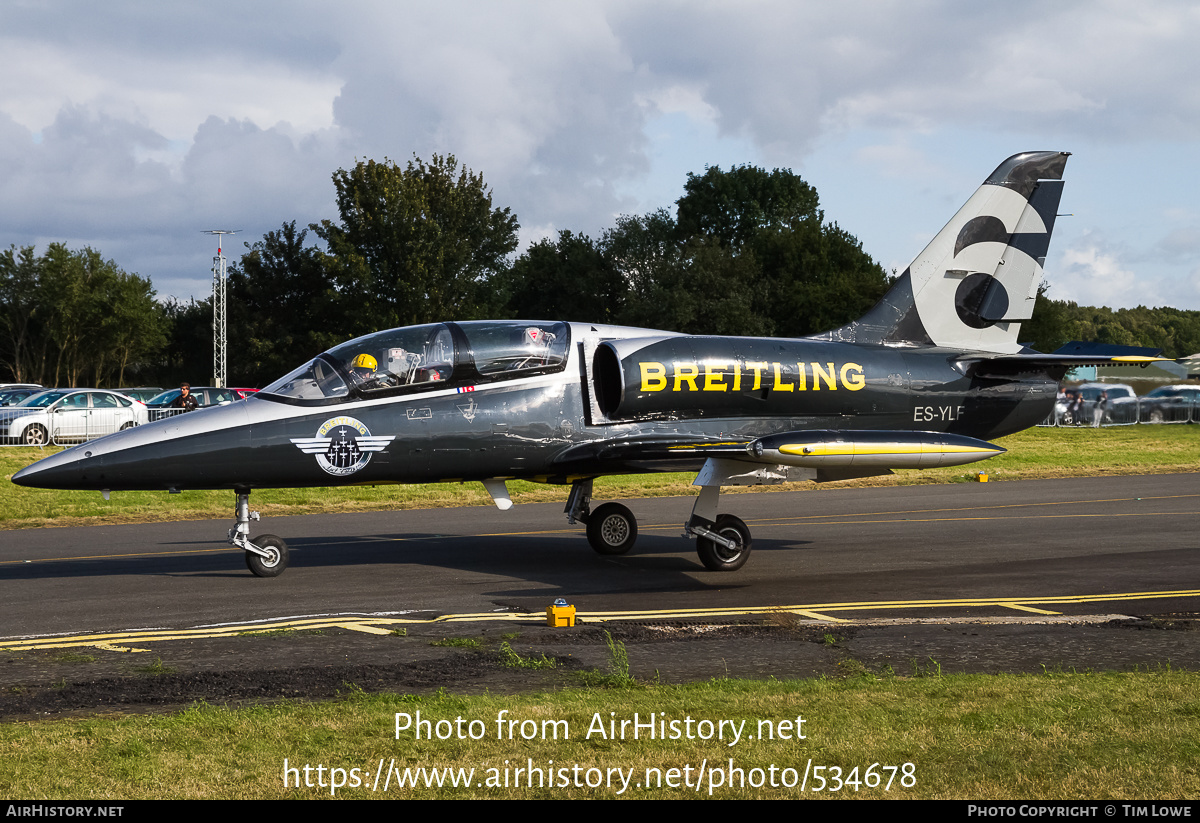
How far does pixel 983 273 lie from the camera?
54.4 ft

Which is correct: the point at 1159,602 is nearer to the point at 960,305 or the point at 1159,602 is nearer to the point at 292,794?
the point at 960,305

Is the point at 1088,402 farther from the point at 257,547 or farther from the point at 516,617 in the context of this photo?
the point at 516,617

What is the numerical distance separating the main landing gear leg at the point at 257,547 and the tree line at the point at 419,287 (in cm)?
4848

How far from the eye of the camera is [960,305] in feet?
54.1

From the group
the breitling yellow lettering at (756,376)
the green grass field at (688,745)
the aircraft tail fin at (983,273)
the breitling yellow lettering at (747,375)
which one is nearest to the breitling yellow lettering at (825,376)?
the breitling yellow lettering at (747,375)

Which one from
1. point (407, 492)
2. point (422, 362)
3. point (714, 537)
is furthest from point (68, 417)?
point (714, 537)

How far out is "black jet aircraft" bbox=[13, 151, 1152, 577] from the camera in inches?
492

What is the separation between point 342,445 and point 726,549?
4.96m

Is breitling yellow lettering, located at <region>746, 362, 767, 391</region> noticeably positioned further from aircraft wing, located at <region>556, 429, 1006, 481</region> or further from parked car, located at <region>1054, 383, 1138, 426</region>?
parked car, located at <region>1054, 383, 1138, 426</region>

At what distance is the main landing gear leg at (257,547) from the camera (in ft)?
42.5

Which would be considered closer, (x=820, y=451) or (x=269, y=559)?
(x=820, y=451)

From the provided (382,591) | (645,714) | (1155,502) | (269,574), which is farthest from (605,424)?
(1155,502)

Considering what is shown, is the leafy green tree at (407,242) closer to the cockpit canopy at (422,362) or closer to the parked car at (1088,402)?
the parked car at (1088,402)

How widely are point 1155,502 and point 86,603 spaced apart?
19.7 meters
